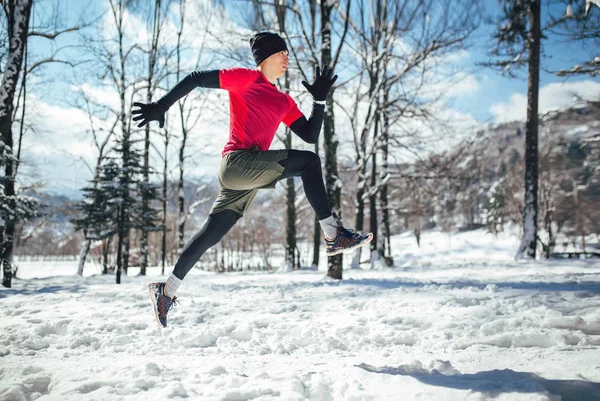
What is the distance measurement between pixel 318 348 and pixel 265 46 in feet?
7.83

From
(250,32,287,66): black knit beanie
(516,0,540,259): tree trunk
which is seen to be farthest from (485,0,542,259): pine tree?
(250,32,287,66): black knit beanie

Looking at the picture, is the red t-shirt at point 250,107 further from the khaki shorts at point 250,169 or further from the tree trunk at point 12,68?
the tree trunk at point 12,68

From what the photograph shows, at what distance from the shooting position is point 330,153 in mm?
7938

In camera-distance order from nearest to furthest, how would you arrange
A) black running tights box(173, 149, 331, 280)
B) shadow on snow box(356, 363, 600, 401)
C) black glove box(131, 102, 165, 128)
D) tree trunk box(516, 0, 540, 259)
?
shadow on snow box(356, 363, 600, 401), black glove box(131, 102, 165, 128), black running tights box(173, 149, 331, 280), tree trunk box(516, 0, 540, 259)

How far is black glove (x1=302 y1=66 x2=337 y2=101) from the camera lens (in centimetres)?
253

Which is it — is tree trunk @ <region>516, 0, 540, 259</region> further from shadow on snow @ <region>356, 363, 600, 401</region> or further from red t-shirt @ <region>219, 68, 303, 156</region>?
red t-shirt @ <region>219, 68, 303, 156</region>

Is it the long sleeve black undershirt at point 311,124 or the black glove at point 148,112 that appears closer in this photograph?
the black glove at point 148,112

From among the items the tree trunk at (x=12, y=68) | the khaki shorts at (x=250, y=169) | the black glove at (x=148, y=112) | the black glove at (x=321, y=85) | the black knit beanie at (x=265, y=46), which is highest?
the tree trunk at (x=12, y=68)

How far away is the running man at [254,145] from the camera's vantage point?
215cm

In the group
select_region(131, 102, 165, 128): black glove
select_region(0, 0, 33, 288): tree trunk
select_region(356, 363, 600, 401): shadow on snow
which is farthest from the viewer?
select_region(0, 0, 33, 288): tree trunk

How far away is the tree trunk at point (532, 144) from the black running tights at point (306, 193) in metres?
10.7

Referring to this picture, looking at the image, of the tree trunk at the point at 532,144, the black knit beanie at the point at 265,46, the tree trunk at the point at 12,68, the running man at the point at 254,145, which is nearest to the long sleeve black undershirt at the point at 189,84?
the running man at the point at 254,145

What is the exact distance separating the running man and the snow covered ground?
599 millimetres

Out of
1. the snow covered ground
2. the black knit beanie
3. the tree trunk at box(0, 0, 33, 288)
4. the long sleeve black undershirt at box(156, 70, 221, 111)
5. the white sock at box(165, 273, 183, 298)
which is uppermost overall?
the tree trunk at box(0, 0, 33, 288)
